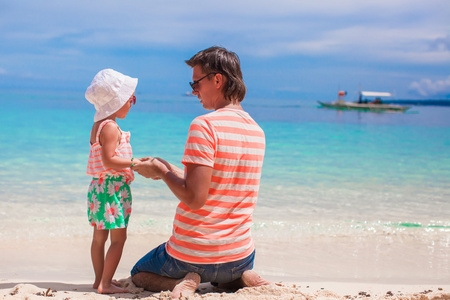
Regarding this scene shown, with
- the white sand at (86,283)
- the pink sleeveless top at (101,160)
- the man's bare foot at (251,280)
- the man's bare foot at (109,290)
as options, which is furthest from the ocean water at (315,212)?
the pink sleeveless top at (101,160)

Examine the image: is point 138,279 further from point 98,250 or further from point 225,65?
point 225,65

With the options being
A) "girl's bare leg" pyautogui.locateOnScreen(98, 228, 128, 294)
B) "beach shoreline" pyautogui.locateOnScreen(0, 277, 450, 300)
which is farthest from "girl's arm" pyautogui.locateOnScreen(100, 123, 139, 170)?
"beach shoreline" pyautogui.locateOnScreen(0, 277, 450, 300)

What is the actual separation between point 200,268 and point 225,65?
1101 millimetres

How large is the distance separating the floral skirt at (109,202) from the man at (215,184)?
33 cm

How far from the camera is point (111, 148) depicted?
2.76 m

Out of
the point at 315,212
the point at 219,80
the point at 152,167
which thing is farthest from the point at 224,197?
the point at 315,212

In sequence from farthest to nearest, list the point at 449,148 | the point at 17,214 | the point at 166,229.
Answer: the point at 449,148, the point at 17,214, the point at 166,229

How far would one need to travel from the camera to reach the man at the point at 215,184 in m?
2.33

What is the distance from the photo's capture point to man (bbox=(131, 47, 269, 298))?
91.6 inches

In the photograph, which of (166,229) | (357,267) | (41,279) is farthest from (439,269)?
(41,279)

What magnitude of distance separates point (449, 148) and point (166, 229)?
1487cm

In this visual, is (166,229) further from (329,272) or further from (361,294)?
(361,294)

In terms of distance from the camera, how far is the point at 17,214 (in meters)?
5.63

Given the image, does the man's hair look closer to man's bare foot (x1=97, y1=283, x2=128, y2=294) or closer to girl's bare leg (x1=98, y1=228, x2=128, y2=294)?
girl's bare leg (x1=98, y1=228, x2=128, y2=294)
